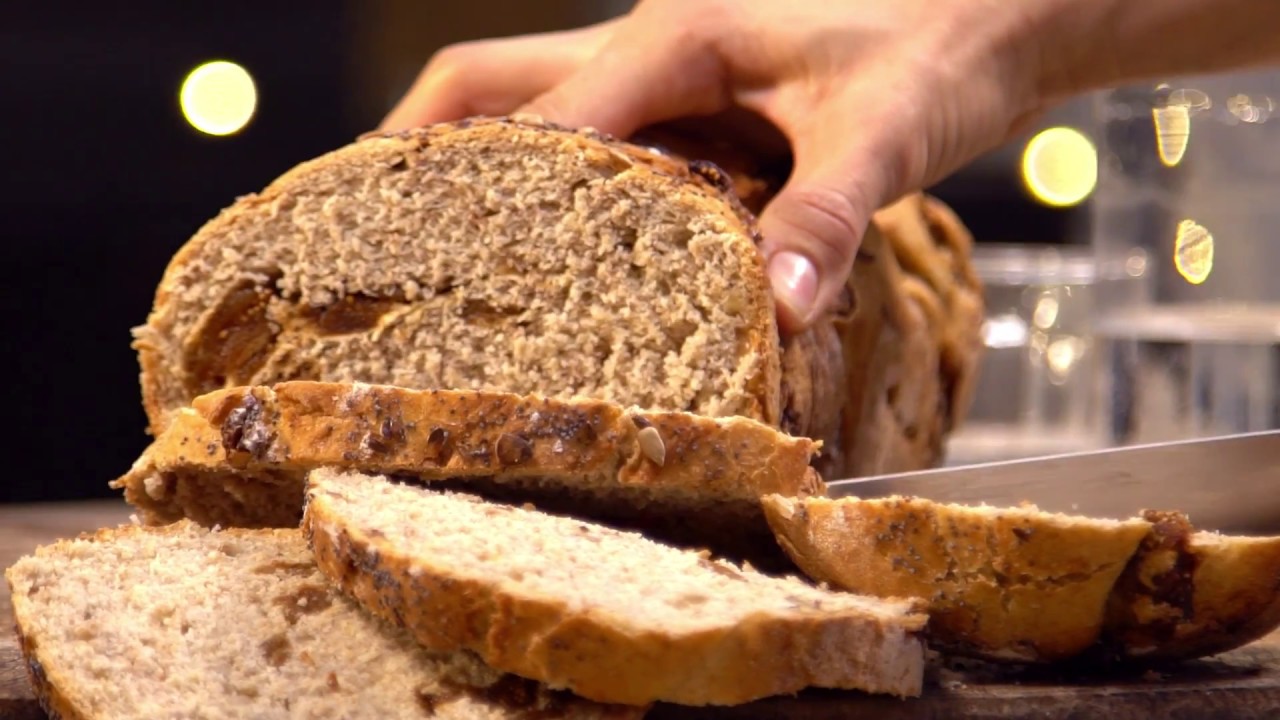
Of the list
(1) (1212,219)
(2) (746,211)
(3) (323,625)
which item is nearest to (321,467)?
(3) (323,625)

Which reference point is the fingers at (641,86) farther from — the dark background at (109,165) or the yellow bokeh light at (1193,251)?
the dark background at (109,165)

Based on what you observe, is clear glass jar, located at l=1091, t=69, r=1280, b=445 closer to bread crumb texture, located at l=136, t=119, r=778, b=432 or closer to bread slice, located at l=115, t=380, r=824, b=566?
bread crumb texture, located at l=136, t=119, r=778, b=432

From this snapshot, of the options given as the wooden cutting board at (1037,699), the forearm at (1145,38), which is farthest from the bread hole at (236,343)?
the forearm at (1145,38)

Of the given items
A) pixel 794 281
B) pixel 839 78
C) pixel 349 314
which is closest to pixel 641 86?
pixel 839 78

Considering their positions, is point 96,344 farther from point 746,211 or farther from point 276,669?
point 276,669

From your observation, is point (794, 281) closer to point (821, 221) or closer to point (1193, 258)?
point (821, 221)
